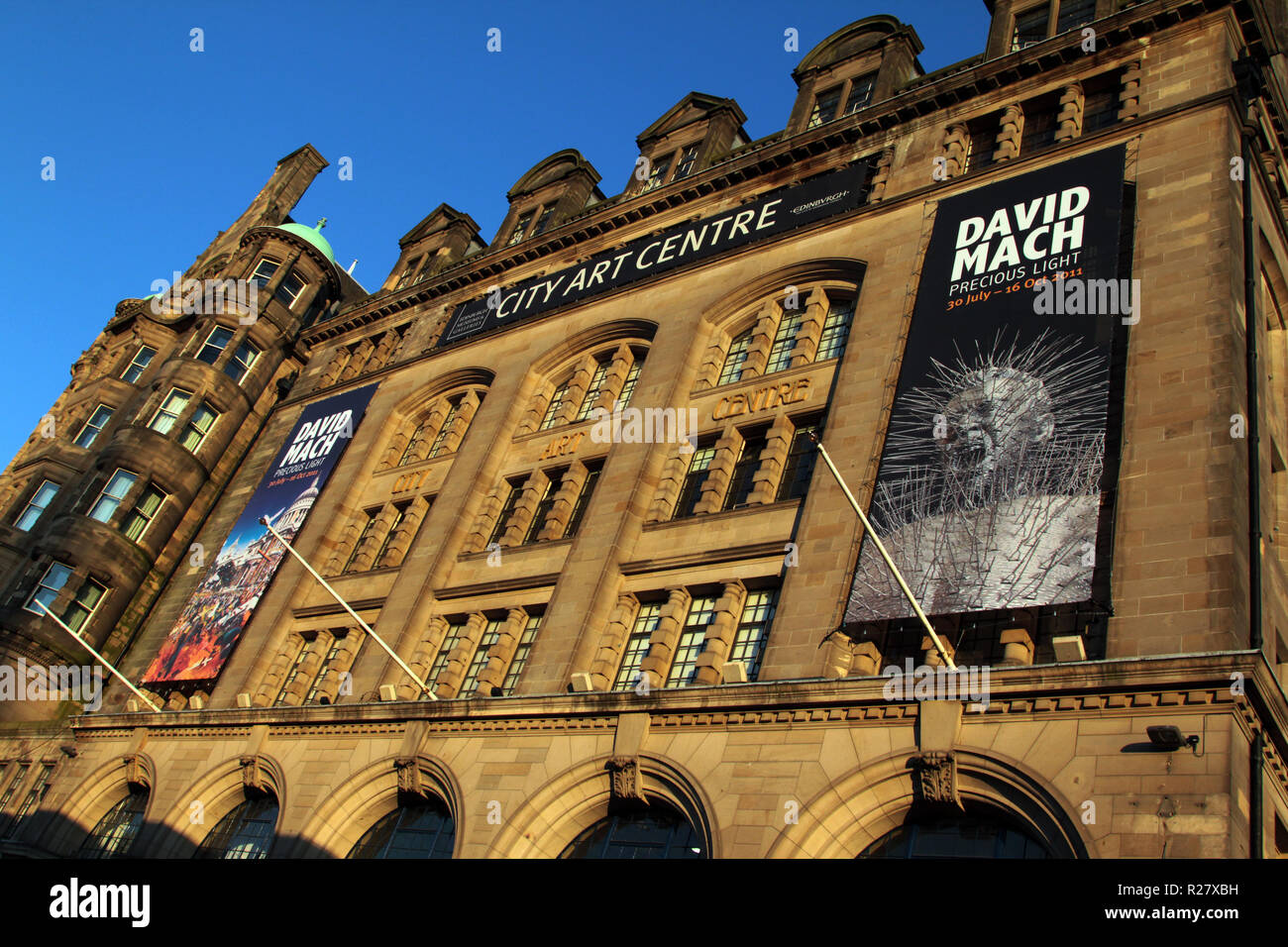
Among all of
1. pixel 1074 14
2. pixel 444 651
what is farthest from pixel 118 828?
pixel 1074 14

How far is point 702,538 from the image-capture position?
82.1 feet

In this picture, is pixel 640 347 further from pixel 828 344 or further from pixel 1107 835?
pixel 1107 835

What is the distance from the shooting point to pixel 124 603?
132ft

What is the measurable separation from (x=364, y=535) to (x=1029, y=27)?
2779 cm

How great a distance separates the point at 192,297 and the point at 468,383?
20.1 metres

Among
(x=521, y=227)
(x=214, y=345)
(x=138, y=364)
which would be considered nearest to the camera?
(x=521, y=227)

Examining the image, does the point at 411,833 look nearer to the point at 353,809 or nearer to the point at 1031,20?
the point at 353,809

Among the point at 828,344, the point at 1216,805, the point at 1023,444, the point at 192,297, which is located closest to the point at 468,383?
the point at 828,344

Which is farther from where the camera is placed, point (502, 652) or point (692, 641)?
point (502, 652)

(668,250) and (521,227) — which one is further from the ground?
(521,227)

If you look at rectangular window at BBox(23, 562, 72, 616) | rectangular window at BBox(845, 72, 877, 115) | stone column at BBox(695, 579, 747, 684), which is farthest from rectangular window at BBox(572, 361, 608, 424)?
rectangular window at BBox(23, 562, 72, 616)

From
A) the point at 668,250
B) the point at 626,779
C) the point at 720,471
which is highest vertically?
the point at 668,250

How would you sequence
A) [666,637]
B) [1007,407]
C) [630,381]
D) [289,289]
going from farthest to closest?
[289,289], [630,381], [666,637], [1007,407]

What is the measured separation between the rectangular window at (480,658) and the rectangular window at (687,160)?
19.9m
